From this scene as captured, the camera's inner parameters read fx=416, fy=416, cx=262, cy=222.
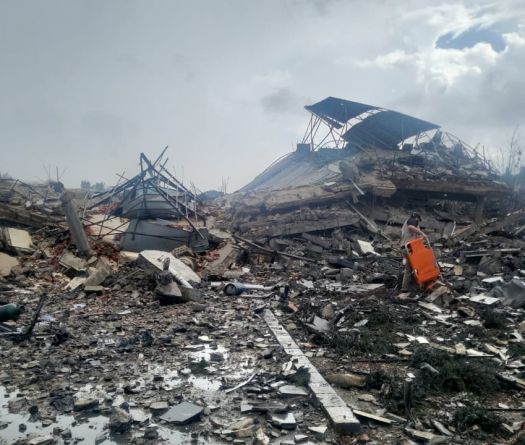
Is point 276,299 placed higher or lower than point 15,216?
lower

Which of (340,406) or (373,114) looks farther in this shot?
(373,114)

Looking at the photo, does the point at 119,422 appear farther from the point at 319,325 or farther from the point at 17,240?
the point at 17,240

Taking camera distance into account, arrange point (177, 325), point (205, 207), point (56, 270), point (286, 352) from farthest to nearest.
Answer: point (205, 207) < point (56, 270) < point (177, 325) < point (286, 352)

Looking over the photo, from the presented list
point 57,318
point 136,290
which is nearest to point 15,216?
point 136,290

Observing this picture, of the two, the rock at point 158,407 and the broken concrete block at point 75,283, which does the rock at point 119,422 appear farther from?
the broken concrete block at point 75,283

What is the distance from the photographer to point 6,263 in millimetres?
9125

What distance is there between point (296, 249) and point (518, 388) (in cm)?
775

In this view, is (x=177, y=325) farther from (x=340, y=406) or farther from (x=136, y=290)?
(x=340, y=406)

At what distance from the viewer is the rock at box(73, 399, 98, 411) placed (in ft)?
12.0

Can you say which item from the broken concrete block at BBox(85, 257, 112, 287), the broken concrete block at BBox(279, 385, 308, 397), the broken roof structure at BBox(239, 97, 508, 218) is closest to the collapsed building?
the broken roof structure at BBox(239, 97, 508, 218)

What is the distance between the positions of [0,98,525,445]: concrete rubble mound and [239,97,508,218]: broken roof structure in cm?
15

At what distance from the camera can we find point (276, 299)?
7.95 m

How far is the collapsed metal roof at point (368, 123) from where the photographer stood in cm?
1712

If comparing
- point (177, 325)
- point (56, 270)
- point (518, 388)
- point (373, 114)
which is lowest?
point (518, 388)
